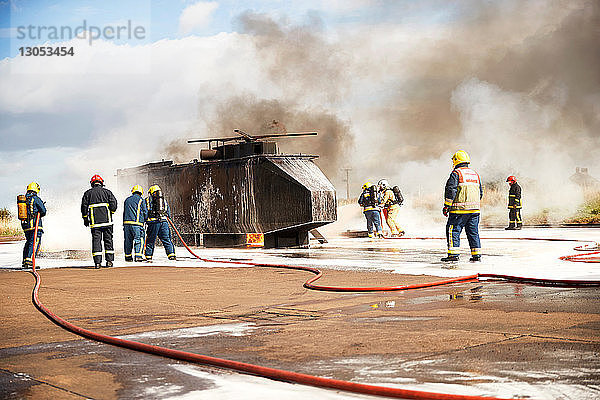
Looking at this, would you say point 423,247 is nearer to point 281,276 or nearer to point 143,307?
point 281,276

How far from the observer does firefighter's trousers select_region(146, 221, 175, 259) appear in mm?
16875

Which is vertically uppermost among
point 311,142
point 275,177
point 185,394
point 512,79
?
point 512,79

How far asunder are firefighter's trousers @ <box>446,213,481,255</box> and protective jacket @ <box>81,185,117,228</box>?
268 inches

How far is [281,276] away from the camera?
12.0 metres

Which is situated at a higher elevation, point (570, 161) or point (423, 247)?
point (570, 161)

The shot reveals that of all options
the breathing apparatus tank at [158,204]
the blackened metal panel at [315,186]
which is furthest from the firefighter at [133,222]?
the blackened metal panel at [315,186]

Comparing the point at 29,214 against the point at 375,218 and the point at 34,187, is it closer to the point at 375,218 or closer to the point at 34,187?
the point at 34,187

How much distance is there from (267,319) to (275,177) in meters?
12.5

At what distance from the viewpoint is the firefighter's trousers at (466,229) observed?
1348 cm

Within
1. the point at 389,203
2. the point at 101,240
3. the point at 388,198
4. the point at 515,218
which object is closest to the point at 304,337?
the point at 101,240

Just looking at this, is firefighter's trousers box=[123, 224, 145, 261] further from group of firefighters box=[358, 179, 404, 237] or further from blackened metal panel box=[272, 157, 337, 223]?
group of firefighters box=[358, 179, 404, 237]

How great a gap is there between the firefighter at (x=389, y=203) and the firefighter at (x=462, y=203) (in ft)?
34.8

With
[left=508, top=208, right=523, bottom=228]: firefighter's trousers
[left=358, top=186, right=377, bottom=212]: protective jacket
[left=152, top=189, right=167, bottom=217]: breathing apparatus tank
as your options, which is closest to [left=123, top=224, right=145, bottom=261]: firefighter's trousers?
[left=152, top=189, right=167, bottom=217]: breathing apparatus tank

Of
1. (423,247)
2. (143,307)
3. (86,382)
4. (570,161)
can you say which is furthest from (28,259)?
(570,161)
